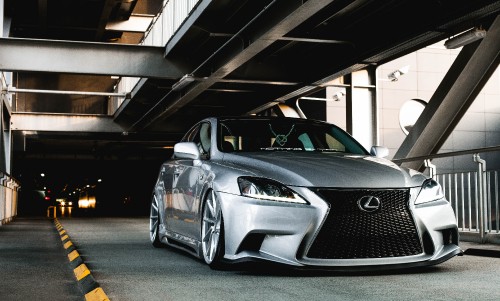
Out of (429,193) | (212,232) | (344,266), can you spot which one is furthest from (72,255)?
(429,193)

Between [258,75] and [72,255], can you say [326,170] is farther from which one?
[258,75]

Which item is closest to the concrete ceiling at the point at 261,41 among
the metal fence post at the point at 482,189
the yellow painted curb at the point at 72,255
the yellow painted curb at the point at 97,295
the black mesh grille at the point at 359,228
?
the metal fence post at the point at 482,189

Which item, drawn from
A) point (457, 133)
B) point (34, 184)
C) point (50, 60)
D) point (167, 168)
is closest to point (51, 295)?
point (167, 168)

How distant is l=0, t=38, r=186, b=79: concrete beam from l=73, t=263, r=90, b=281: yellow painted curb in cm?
1187

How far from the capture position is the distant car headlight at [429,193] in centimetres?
687

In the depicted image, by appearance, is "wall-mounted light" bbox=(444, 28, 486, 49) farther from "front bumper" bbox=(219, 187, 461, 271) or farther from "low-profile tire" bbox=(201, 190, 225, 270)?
"low-profile tire" bbox=(201, 190, 225, 270)

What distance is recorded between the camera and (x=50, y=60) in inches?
734

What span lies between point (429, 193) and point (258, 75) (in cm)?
1348

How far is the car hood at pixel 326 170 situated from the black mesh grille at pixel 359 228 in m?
0.11

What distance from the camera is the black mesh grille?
21.5 feet

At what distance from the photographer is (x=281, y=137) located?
8.36m

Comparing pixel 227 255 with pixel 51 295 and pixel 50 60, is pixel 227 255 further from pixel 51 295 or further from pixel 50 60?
pixel 50 60

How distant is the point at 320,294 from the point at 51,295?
6.83ft

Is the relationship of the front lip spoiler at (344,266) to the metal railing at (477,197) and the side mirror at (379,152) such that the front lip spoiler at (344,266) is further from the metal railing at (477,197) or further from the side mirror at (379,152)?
the metal railing at (477,197)
